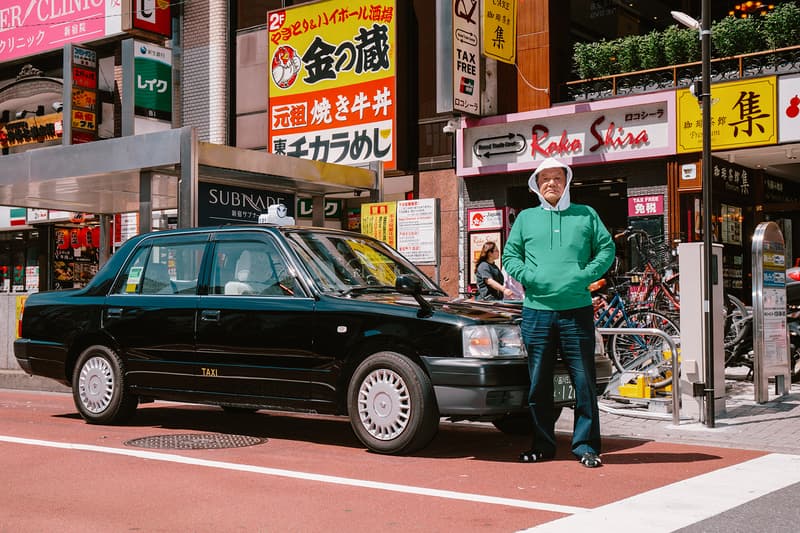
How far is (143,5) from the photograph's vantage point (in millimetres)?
23438

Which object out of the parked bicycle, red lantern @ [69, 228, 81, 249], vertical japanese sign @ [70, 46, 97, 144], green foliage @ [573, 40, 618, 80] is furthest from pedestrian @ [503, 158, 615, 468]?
red lantern @ [69, 228, 81, 249]

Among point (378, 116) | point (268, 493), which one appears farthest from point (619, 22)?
point (268, 493)

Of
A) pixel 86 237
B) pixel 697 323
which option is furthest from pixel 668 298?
pixel 86 237

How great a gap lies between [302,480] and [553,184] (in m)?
2.68

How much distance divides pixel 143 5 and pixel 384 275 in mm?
17520

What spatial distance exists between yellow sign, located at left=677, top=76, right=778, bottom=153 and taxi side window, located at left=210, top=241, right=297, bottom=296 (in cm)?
943

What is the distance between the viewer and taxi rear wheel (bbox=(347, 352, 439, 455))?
684 centimetres

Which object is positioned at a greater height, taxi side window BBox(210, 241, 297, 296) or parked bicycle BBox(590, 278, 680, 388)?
taxi side window BBox(210, 241, 297, 296)

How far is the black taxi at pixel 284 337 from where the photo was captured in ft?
22.6

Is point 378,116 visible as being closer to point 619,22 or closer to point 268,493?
point 619,22

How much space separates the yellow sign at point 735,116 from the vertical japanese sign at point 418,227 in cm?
467

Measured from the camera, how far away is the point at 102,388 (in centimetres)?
880

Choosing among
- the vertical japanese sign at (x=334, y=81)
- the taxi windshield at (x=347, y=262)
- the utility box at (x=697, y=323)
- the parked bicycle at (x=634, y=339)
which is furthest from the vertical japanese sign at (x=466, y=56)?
the taxi windshield at (x=347, y=262)

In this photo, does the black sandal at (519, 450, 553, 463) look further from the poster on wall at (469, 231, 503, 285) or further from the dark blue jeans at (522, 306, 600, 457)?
the poster on wall at (469, 231, 503, 285)
